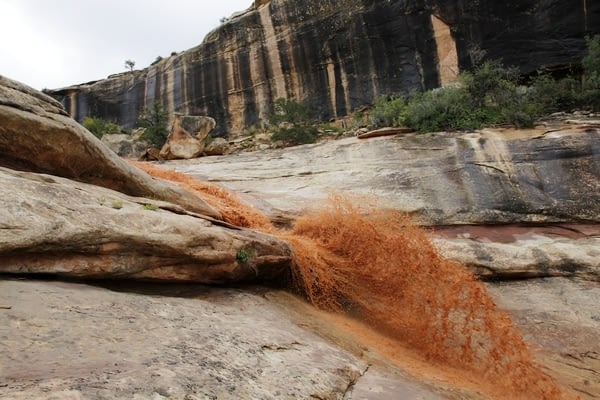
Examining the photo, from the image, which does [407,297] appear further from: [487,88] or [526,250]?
[487,88]

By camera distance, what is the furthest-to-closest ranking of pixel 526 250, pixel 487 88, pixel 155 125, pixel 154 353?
pixel 155 125
pixel 487 88
pixel 526 250
pixel 154 353

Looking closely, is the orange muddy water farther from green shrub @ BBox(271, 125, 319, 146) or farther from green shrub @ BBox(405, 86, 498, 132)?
green shrub @ BBox(271, 125, 319, 146)

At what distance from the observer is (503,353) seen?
703 centimetres

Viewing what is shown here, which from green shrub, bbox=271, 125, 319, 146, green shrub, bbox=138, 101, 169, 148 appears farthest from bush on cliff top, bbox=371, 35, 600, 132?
green shrub, bbox=138, 101, 169, 148

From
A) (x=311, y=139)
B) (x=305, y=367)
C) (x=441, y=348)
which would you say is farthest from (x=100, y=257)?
(x=311, y=139)

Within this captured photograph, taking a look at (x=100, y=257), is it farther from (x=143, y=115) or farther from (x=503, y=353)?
(x=143, y=115)

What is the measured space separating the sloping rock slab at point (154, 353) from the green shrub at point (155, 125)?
709 inches

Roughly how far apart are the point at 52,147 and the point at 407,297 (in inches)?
269

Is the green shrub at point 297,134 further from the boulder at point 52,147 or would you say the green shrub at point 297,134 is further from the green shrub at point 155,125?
the boulder at point 52,147

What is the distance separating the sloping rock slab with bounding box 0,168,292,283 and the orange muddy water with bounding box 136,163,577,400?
1726 millimetres

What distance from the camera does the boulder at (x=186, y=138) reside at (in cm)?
1812

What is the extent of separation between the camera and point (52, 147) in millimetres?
6000

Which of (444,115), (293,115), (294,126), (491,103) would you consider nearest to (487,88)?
(491,103)

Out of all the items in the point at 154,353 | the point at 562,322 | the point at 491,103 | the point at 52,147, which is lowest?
the point at 562,322
